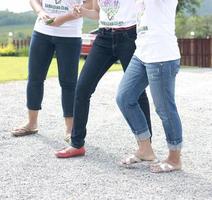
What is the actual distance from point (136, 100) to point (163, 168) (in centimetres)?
55

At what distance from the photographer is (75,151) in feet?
16.6

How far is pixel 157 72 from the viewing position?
14.4ft

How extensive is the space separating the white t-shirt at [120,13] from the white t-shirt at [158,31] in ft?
1.00

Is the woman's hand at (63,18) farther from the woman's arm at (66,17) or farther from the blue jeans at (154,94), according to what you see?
the blue jeans at (154,94)

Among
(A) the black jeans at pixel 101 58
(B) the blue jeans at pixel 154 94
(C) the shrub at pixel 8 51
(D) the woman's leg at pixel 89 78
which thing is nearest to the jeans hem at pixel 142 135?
(B) the blue jeans at pixel 154 94

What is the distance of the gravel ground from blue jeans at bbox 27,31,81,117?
0.48 meters

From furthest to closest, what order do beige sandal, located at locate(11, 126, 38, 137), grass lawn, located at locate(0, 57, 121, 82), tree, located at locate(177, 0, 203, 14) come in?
tree, located at locate(177, 0, 203, 14) < grass lawn, located at locate(0, 57, 121, 82) < beige sandal, located at locate(11, 126, 38, 137)

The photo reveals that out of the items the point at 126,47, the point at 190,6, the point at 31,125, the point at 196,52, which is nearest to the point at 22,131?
the point at 31,125

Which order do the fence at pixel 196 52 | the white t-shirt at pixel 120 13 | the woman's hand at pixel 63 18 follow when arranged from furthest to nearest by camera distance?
the fence at pixel 196 52
the woman's hand at pixel 63 18
the white t-shirt at pixel 120 13

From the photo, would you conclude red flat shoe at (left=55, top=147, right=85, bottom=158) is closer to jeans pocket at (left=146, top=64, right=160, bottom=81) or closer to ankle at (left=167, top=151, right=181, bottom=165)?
ankle at (left=167, top=151, right=181, bottom=165)

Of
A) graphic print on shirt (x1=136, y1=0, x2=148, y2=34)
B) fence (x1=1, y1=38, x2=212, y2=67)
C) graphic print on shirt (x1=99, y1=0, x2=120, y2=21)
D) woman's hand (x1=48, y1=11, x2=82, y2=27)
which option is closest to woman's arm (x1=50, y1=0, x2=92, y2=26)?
woman's hand (x1=48, y1=11, x2=82, y2=27)

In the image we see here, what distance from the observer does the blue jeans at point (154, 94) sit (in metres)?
4.41

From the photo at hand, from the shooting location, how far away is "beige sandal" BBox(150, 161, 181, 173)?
4.56 metres

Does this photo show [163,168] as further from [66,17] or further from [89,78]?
[66,17]
